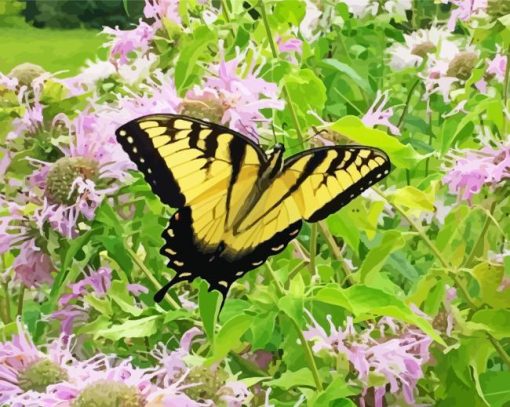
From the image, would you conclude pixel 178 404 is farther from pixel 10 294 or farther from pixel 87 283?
pixel 10 294

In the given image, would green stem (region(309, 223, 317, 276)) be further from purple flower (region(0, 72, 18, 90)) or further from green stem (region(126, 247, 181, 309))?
purple flower (region(0, 72, 18, 90))

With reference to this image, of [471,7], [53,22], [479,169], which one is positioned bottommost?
[53,22]

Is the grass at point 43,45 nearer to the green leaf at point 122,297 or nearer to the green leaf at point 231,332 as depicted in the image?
the green leaf at point 122,297

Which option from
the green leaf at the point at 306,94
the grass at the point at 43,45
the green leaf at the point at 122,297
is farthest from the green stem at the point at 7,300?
the grass at the point at 43,45

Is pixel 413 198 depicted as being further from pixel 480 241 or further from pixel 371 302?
pixel 371 302

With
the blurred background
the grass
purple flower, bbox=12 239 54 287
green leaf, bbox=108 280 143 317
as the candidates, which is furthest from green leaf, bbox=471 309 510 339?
the blurred background

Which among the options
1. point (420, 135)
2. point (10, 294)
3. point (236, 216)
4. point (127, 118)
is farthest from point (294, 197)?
point (420, 135)

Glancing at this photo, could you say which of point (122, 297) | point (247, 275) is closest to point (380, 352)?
point (247, 275)

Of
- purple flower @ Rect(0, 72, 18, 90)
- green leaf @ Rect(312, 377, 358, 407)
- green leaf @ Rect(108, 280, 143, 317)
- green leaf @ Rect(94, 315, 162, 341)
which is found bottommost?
green leaf @ Rect(108, 280, 143, 317)
